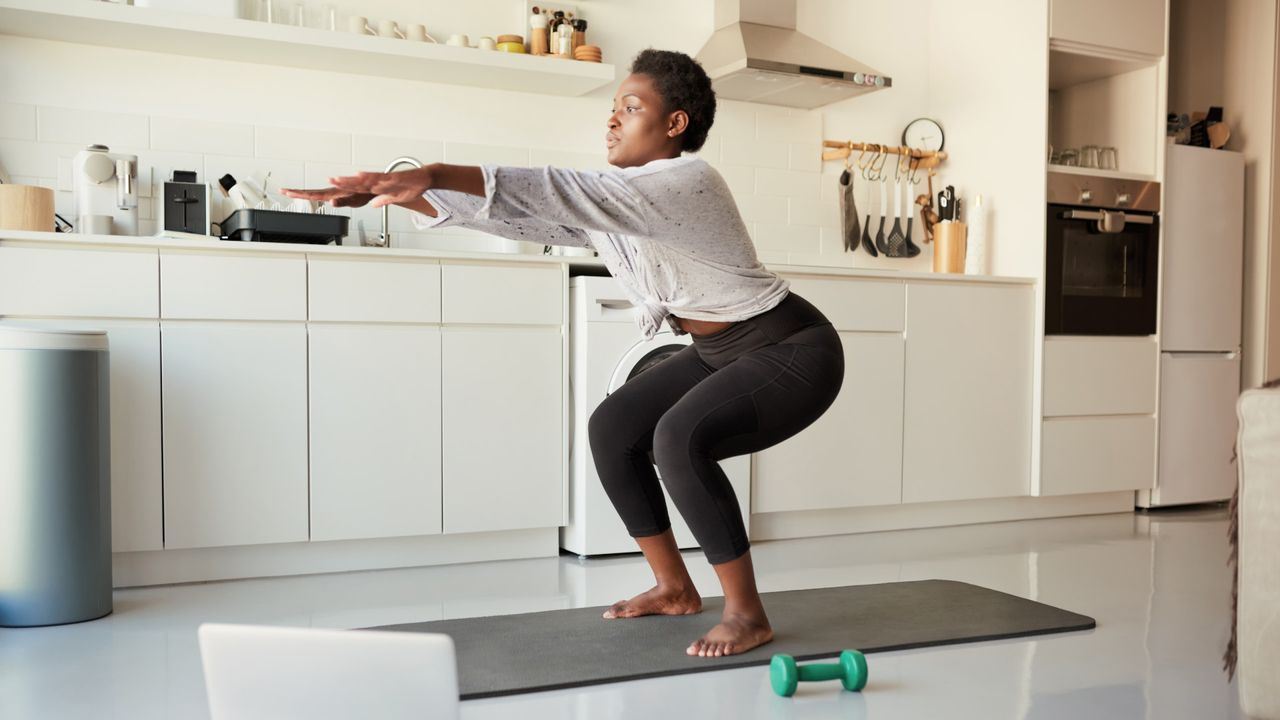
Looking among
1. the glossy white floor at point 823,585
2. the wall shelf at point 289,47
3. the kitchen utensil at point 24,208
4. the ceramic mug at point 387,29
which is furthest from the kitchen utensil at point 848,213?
the kitchen utensil at point 24,208

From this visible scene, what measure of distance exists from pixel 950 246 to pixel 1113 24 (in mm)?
1121

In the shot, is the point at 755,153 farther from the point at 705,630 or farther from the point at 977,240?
the point at 705,630

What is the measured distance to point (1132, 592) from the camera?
3.10 meters

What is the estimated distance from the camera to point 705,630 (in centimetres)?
248

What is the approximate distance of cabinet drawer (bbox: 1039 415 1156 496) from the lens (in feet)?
14.4

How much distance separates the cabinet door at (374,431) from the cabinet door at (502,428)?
2.2 inches

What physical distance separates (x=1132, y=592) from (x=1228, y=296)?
2.27m

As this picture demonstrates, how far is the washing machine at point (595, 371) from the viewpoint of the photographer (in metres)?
3.46

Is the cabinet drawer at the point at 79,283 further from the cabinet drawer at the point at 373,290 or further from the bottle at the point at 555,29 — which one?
the bottle at the point at 555,29

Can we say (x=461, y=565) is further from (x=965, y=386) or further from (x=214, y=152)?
(x=965, y=386)

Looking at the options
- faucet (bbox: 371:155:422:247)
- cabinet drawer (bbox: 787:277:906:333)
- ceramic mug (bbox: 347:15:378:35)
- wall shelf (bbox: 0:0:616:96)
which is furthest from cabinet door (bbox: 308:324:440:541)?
A: cabinet drawer (bbox: 787:277:906:333)

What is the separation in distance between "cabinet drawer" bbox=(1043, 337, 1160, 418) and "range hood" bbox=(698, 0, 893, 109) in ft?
4.35

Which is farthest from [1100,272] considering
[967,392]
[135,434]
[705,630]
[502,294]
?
[135,434]

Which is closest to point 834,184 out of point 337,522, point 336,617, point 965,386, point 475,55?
point 965,386
